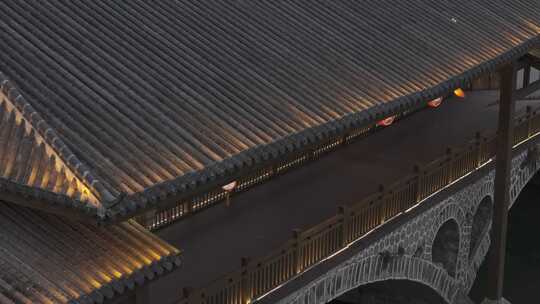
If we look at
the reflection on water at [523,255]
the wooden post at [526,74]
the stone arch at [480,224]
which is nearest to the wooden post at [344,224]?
the stone arch at [480,224]

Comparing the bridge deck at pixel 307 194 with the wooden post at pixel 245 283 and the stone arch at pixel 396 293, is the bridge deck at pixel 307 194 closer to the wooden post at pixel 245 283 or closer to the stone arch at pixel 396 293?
the wooden post at pixel 245 283

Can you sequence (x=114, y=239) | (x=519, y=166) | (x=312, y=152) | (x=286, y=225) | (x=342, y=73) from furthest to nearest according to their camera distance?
(x=519, y=166), (x=312, y=152), (x=286, y=225), (x=342, y=73), (x=114, y=239)

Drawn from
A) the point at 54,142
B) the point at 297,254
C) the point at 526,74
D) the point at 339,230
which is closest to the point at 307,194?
the point at 339,230

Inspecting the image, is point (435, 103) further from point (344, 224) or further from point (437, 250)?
point (344, 224)

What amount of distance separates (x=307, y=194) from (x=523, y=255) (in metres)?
11.2

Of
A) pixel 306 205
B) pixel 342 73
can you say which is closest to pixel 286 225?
Result: pixel 306 205

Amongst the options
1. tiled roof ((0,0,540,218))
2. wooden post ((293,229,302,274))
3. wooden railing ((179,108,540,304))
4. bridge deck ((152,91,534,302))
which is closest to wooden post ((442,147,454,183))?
wooden railing ((179,108,540,304))

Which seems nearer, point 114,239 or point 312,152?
point 114,239

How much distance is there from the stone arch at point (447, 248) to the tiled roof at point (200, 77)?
14.2 feet

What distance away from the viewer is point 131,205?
8.97m

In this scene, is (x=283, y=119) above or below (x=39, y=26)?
below

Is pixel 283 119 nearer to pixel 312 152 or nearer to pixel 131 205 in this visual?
pixel 131 205

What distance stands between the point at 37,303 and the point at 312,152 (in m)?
10.0

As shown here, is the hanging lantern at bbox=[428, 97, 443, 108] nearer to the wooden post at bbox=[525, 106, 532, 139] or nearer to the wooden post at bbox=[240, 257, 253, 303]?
the wooden post at bbox=[525, 106, 532, 139]
